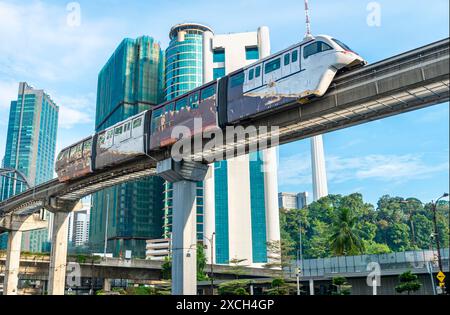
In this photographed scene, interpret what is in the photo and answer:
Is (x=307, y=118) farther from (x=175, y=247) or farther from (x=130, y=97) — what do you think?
(x=130, y=97)

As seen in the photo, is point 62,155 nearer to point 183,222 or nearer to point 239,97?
point 183,222

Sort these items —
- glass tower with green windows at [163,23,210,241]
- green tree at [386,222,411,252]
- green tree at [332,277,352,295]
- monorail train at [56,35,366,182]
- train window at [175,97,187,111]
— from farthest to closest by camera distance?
glass tower with green windows at [163,23,210,241] < green tree at [386,222,411,252] < green tree at [332,277,352,295] < train window at [175,97,187,111] < monorail train at [56,35,366,182]

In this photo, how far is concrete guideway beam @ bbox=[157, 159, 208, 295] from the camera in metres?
38.2

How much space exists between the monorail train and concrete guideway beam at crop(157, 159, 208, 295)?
302 cm

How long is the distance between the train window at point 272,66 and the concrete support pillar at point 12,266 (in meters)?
58.0

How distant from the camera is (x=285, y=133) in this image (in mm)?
33469

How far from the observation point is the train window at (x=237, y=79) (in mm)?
Answer: 31016

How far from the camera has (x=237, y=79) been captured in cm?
3144

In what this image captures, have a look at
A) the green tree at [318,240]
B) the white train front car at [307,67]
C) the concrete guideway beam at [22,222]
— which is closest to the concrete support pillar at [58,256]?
the concrete guideway beam at [22,222]

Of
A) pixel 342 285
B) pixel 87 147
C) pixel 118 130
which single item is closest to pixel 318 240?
pixel 342 285

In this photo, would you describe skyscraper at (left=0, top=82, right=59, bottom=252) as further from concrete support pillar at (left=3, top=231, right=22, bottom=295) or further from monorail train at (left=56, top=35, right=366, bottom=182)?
monorail train at (left=56, top=35, right=366, bottom=182)

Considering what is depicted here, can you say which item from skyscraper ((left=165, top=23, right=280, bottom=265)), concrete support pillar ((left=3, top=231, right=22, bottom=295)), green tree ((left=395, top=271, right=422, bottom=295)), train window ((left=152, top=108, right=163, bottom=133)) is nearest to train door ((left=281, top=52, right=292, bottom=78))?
train window ((left=152, top=108, right=163, bottom=133))

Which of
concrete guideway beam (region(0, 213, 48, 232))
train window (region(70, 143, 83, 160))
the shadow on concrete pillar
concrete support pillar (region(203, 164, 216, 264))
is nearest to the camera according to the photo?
train window (region(70, 143, 83, 160))
